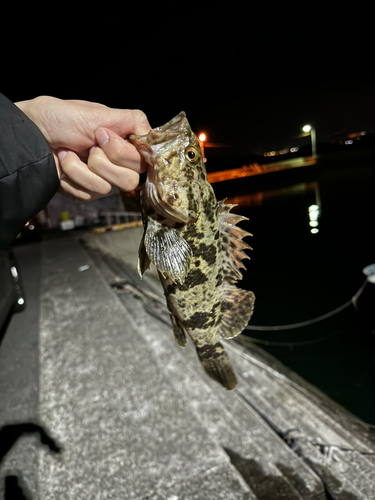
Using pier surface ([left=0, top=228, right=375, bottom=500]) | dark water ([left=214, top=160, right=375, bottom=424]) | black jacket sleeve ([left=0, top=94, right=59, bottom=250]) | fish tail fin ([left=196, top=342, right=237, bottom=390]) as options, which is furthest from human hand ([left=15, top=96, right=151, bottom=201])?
dark water ([left=214, top=160, right=375, bottom=424])

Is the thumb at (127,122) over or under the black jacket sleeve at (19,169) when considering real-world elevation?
over

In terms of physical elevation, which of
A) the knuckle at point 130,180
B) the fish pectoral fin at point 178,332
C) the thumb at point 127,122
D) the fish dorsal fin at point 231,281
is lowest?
the fish pectoral fin at point 178,332

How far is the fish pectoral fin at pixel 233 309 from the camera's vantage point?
5.60 feet

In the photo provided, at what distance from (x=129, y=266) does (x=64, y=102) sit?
19.1 ft

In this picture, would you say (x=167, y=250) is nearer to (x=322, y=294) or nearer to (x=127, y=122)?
(x=127, y=122)

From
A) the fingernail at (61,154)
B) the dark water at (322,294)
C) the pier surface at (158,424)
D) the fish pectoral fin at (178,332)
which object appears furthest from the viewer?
the dark water at (322,294)

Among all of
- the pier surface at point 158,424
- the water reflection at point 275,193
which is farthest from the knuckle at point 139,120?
the water reflection at point 275,193

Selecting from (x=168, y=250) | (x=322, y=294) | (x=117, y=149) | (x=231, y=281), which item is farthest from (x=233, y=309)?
(x=322, y=294)

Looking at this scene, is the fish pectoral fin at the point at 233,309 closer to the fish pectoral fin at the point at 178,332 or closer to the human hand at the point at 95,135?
the fish pectoral fin at the point at 178,332

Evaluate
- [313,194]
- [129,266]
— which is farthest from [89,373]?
[313,194]

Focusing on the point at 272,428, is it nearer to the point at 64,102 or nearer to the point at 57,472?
the point at 57,472

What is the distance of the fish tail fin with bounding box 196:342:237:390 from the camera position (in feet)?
5.44

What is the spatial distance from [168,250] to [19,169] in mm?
716

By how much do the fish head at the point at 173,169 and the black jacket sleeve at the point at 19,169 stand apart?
1.32ft
